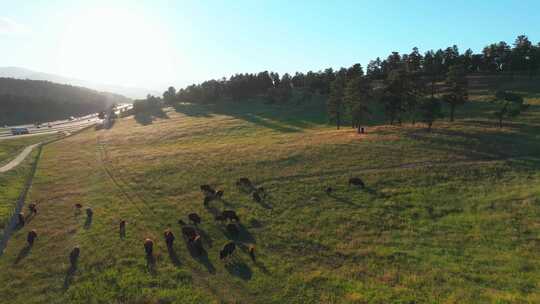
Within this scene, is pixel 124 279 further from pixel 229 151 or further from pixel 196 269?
pixel 229 151

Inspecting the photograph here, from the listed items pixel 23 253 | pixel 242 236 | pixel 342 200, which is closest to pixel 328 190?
pixel 342 200

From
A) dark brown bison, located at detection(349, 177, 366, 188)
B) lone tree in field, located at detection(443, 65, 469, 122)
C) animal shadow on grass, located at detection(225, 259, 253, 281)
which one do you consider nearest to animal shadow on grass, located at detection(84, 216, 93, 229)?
animal shadow on grass, located at detection(225, 259, 253, 281)

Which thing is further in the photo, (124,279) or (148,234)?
(148,234)

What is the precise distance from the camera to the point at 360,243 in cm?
3073

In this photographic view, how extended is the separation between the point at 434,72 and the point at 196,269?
411 feet

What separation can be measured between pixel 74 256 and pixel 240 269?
50.1 ft

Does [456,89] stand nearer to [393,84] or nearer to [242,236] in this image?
[393,84]

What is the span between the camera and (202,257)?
29.9 m

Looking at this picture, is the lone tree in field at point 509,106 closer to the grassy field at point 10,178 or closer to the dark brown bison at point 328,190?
the dark brown bison at point 328,190

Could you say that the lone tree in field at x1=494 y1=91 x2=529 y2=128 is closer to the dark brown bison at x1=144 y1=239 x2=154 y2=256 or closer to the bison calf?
the dark brown bison at x1=144 y1=239 x2=154 y2=256

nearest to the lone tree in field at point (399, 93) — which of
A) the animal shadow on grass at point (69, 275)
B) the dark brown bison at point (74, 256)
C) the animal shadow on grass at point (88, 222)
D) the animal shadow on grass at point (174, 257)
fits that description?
the animal shadow on grass at point (174, 257)

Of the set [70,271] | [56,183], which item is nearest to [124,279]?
[70,271]

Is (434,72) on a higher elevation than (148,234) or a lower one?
higher

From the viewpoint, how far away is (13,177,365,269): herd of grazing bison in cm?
2994
